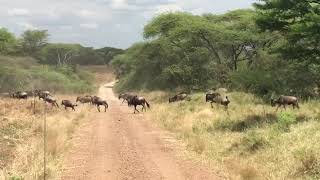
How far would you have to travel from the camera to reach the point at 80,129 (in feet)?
81.0

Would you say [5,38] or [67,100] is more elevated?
[5,38]

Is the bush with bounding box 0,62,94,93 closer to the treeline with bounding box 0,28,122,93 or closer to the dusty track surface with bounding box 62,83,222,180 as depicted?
the treeline with bounding box 0,28,122,93

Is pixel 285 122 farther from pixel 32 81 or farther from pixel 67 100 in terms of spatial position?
pixel 32 81

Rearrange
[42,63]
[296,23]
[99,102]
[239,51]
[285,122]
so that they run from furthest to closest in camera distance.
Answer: [42,63], [239,51], [99,102], [296,23], [285,122]

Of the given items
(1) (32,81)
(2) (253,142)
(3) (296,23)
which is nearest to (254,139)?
(2) (253,142)

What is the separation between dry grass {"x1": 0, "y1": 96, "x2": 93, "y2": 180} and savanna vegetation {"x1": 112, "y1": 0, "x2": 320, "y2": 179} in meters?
4.25

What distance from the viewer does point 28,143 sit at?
19.0 m

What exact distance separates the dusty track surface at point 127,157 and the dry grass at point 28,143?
467 millimetres

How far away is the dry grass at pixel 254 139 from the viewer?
43.5ft

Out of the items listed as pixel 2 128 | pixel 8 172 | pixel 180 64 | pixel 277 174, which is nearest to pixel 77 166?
pixel 8 172

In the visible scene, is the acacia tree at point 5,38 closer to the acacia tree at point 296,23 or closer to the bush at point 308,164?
the acacia tree at point 296,23

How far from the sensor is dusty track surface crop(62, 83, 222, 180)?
1402 centimetres

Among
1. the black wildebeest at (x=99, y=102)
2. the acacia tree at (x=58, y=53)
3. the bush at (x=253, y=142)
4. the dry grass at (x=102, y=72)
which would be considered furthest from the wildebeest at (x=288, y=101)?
the dry grass at (x=102, y=72)

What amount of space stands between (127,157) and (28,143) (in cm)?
423
